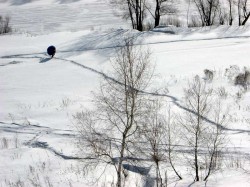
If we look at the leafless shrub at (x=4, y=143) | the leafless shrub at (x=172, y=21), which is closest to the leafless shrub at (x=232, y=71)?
the leafless shrub at (x=4, y=143)

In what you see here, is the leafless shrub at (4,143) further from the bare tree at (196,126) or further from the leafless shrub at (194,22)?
the leafless shrub at (194,22)

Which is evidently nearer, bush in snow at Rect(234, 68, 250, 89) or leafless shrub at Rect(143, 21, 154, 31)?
bush in snow at Rect(234, 68, 250, 89)

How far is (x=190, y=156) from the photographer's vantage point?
14281mm

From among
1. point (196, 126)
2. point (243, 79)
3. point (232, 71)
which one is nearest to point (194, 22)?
point (232, 71)

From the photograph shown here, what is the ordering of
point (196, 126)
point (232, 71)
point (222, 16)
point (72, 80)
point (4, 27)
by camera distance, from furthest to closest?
point (4, 27) < point (222, 16) < point (72, 80) < point (232, 71) < point (196, 126)

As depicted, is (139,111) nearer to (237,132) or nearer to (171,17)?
(237,132)

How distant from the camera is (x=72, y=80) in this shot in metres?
25.0

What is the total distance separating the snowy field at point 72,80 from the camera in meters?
13.2

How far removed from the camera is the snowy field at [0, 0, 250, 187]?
1323 centimetres

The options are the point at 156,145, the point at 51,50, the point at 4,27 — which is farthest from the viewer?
the point at 4,27

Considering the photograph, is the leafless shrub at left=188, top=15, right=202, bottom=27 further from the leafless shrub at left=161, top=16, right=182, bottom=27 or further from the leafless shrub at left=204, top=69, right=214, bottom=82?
the leafless shrub at left=204, top=69, right=214, bottom=82

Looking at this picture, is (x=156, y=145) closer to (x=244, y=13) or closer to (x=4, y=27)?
(x=244, y=13)

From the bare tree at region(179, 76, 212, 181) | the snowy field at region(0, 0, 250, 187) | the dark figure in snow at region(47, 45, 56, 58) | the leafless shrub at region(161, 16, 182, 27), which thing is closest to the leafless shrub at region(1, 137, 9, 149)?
the snowy field at region(0, 0, 250, 187)

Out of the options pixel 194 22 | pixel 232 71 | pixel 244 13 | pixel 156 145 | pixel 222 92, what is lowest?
pixel 156 145
